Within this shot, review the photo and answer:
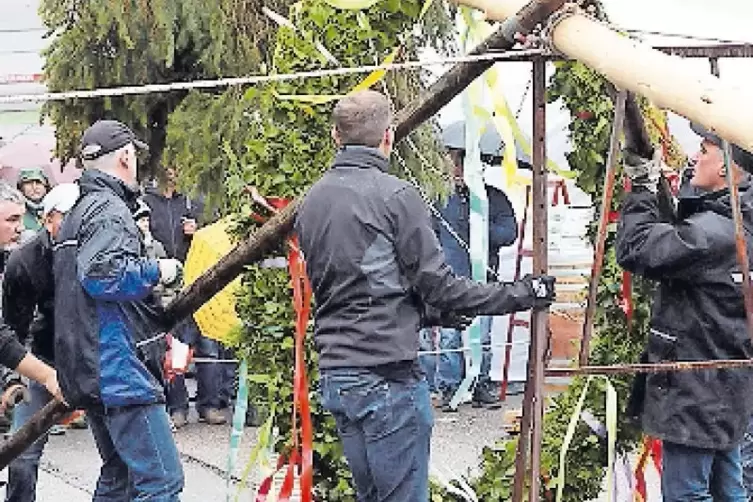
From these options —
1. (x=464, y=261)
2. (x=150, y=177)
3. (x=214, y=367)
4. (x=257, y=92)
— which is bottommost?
(x=214, y=367)

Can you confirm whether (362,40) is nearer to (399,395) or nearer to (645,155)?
(645,155)

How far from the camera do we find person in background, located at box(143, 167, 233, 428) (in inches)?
374

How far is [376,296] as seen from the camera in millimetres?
4316

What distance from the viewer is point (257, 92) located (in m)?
5.63

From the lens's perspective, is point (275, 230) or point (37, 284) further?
point (37, 284)

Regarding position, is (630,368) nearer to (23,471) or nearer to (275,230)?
(275,230)

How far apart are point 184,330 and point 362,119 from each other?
560 centimetres

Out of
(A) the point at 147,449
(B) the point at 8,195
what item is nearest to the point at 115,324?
(A) the point at 147,449

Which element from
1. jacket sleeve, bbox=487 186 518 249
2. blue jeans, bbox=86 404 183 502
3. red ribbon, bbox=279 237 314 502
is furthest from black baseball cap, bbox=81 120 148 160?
jacket sleeve, bbox=487 186 518 249

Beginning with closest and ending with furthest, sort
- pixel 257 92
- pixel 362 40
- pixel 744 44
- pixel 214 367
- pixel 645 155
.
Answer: pixel 744 44 → pixel 645 155 → pixel 362 40 → pixel 257 92 → pixel 214 367

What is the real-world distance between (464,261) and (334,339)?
17.7ft

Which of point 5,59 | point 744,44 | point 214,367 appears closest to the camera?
point 744,44

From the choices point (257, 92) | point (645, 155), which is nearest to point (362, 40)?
point (257, 92)

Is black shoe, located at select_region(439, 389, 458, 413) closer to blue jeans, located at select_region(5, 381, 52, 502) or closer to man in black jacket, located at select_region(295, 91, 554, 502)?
blue jeans, located at select_region(5, 381, 52, 502)
